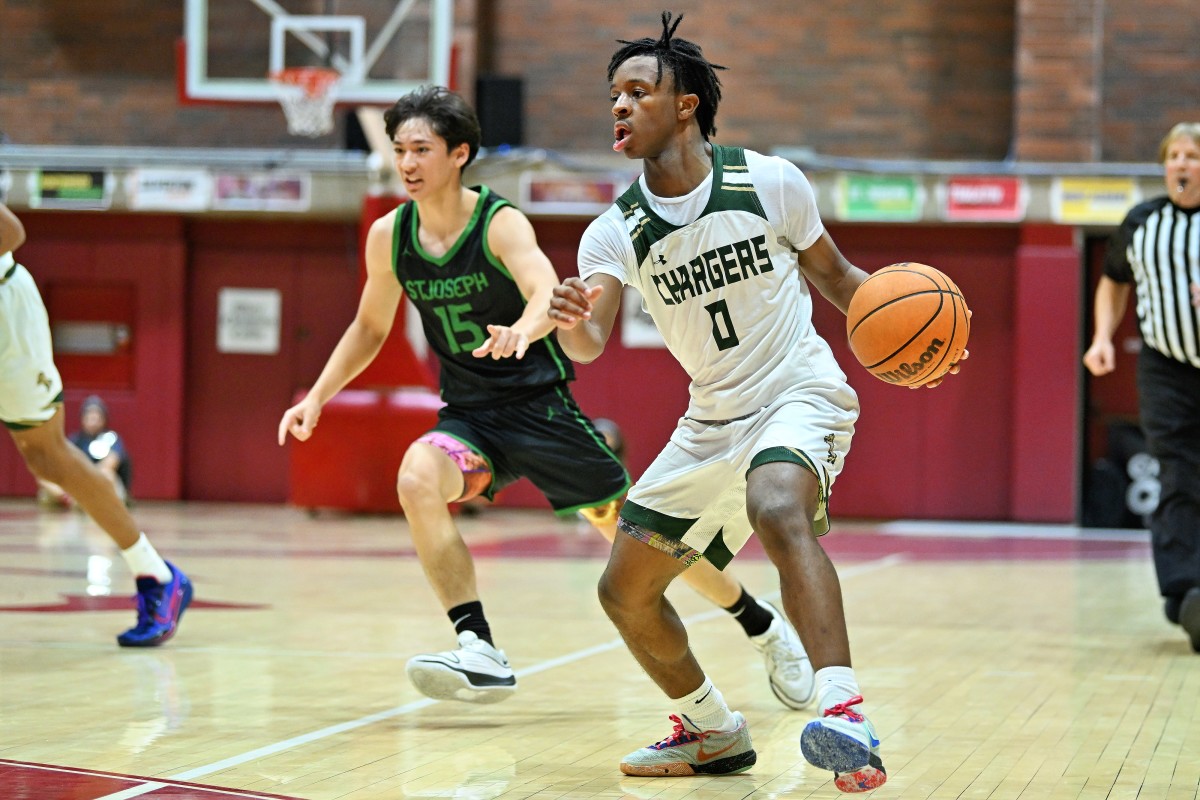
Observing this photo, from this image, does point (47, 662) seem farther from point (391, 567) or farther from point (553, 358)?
point (391, 567)

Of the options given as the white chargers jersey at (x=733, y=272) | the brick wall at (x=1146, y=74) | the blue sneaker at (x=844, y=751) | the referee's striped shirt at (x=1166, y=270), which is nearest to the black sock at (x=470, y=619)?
the white chargers jersey at (x=733, y=272)

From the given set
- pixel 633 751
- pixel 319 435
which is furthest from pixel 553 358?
pixel 319 435

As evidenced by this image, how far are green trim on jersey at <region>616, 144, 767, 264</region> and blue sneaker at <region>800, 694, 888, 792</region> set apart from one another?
4.44 feet

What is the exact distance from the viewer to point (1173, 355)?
20.2 ft

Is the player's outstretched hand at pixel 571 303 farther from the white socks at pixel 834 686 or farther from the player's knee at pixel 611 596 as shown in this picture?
the white socks at pixel 834 686

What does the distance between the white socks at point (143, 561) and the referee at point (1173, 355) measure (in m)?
3.88

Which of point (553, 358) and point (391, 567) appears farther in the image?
point (391, 567)

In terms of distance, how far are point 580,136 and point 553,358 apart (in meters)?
10.1

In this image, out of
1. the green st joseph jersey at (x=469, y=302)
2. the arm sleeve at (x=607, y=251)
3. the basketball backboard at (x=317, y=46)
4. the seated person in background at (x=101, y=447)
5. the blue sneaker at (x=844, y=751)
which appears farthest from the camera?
the seated person in background at (x=101, y=447)

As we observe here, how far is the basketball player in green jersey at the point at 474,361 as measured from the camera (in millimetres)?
4758

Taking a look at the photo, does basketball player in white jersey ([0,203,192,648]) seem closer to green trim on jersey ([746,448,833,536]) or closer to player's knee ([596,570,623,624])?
player's knee ([596,570,623,624])

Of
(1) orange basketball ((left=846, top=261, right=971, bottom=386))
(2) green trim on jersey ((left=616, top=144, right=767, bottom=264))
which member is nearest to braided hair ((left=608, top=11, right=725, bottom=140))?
(2) green trim on jersey ((left=616, top=144, right=767, bottom=264))

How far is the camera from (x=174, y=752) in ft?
12.5

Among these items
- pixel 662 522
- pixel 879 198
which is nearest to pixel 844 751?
pixel 662 522
